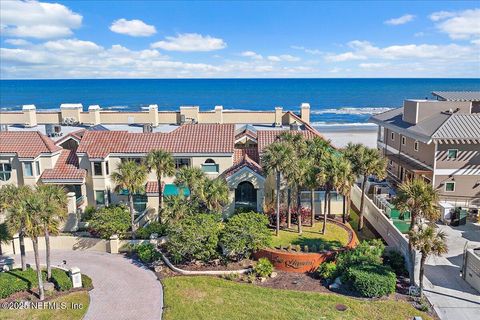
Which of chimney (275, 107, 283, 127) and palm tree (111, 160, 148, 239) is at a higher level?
chimney (275, 107, 283, 127)

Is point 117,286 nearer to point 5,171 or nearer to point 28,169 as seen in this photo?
point 28,169

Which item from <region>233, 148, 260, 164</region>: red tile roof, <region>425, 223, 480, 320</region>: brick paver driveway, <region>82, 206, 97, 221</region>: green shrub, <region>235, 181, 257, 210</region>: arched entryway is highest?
<region>233, 148, 260, 164</region>: red tile roof

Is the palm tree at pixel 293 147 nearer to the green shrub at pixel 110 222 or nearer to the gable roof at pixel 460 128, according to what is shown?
the gable roof at pixel 460 128

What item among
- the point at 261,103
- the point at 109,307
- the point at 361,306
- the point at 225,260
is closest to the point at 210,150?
the point at 225,260

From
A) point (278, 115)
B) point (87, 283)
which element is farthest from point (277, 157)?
point (278, 115)

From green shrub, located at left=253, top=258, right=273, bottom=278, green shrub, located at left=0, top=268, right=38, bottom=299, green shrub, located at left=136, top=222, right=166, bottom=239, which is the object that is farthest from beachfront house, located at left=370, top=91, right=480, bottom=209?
green shrub, located at left=0, top=268, right=38, bottom=299

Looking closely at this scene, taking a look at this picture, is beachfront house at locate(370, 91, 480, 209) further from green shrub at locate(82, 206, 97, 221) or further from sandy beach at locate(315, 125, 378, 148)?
sandy beach at locate(315, 125, 378, 148)

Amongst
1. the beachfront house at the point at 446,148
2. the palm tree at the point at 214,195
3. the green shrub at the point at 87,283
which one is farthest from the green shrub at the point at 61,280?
the beachfront house at the point at 446,148
